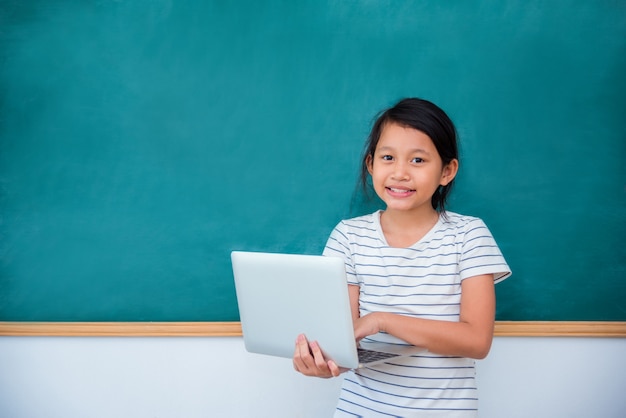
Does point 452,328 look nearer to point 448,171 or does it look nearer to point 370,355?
point 370,355

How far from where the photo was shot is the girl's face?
1305 mm

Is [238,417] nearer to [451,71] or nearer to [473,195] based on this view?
[473,195]

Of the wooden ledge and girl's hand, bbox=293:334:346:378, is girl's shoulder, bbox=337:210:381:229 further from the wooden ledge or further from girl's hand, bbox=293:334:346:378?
the wooden ledge

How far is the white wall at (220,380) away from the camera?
5.43 ft

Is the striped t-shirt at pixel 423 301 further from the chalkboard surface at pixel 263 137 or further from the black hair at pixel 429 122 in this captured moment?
the chalkboard surface at pixel 263 137

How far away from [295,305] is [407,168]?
393 millimetres

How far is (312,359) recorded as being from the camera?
1.14 m

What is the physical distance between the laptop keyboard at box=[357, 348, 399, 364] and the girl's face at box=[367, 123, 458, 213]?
1.01 feet

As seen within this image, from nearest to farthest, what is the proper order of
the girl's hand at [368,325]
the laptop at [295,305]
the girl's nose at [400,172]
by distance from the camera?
1. the laptop at [295,305]
2. the girl's hand at [368,325]
3. the girl's nose at [400,172]

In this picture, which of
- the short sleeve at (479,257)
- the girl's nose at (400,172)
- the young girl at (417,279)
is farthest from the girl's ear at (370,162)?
the short sleeve at (479,257)

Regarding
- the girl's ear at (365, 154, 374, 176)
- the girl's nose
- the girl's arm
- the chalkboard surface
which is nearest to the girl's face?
the girl's nose

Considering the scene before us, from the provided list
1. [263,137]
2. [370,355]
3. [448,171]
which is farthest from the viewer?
[263,137]

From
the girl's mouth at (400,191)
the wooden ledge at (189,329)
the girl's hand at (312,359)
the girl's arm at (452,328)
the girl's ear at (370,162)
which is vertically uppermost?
the girl's ear at (370,162)

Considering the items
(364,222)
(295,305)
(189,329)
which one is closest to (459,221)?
(364,222)
